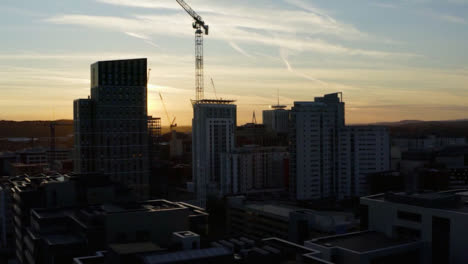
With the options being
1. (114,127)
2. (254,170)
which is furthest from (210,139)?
(114,127)

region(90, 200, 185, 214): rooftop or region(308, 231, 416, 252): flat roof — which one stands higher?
region(90, 200, 185, 214): rooftop

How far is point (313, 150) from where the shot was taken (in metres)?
56.7

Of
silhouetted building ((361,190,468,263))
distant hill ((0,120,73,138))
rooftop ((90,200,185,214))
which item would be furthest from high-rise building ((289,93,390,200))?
distant hill ((0,120,73,138))

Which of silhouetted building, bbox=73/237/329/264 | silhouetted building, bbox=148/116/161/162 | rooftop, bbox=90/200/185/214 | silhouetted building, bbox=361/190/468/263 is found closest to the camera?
silhouetted building, bbox=73/237/329/264

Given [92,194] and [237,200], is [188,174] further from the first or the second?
[92,194]

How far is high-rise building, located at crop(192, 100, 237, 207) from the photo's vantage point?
2478 inches

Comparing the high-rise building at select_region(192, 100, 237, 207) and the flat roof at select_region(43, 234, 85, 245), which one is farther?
the high-rise building at select_region(192, 100, 237, 207)

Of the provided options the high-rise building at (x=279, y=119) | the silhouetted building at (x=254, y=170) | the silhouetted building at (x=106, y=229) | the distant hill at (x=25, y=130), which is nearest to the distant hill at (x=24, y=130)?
the distant hill at (x=25, y=130)

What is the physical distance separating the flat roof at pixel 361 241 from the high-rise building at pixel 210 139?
43276 mm

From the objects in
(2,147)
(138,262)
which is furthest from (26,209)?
(2,147)

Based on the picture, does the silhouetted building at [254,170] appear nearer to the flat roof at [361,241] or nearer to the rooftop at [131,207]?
the rooftop at [131,207]

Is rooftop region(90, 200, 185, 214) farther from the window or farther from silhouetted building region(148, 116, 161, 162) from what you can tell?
silhouetted building region(148, 116, 161, 162)

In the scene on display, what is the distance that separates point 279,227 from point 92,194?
14.7m

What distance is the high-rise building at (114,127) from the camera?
138 ft
